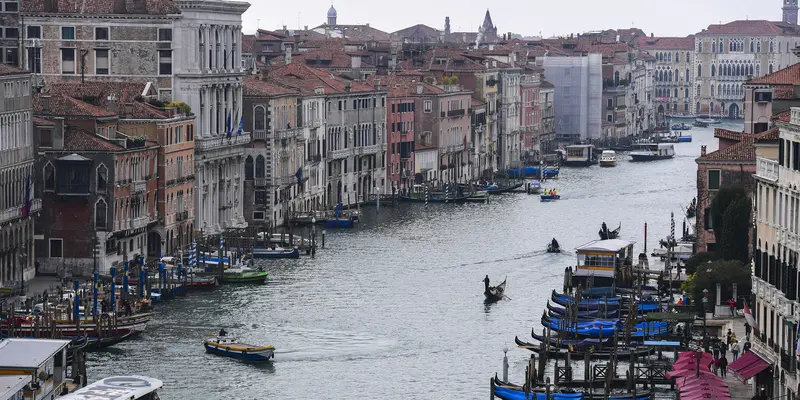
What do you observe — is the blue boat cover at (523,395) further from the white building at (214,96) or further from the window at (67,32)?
the window at (67,32)

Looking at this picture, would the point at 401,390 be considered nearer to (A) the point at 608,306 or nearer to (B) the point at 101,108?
(A) the point at 608,306

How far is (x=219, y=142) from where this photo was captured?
64.2 m

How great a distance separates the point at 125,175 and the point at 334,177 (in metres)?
23.4

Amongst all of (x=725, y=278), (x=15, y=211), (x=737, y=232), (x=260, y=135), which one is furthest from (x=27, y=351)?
(x=260, y=135)

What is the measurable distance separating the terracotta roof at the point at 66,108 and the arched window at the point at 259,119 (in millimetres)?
14653

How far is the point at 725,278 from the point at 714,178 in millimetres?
9401

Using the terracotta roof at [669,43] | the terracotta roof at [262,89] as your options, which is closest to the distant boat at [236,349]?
the terracotta roof at [262,89]

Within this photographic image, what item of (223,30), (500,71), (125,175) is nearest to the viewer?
(125,175)

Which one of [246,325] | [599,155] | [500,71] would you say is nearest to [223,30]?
[246,325]

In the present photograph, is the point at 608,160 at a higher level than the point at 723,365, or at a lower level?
lower

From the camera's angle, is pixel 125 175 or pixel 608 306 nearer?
pixel 608 306

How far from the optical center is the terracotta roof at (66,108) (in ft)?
177

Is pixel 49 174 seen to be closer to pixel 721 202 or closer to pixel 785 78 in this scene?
pixel 721 202

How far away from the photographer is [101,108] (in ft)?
183
